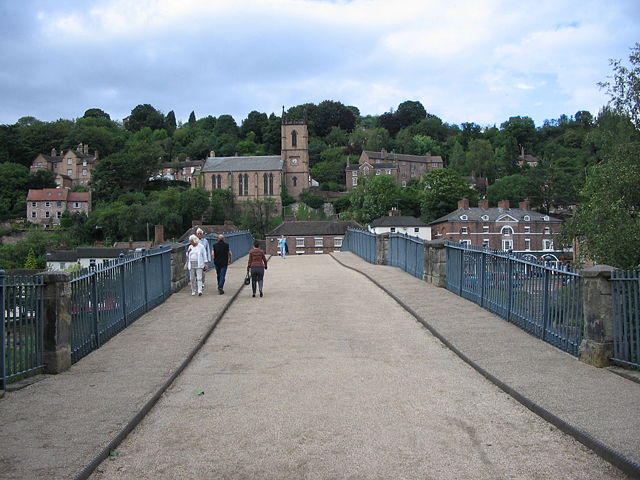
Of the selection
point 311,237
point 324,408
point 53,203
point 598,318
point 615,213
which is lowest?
point 311,237

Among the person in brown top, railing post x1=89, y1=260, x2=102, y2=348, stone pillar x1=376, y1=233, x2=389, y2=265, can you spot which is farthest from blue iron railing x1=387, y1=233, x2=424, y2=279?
railing post x1=89, y1=260, x2=102, y2=348

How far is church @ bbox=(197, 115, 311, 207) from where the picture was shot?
118m

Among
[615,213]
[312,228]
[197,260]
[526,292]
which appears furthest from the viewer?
[312,228]

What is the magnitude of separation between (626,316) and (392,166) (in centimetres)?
11979

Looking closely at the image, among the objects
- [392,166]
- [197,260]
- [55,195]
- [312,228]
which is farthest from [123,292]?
[392,166]

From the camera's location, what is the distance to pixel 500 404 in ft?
25.3

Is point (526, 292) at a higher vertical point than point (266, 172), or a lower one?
lower

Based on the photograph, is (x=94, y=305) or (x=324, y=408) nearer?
(x=324, y=408)

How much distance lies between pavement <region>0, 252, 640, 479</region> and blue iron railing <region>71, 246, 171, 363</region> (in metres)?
0.28

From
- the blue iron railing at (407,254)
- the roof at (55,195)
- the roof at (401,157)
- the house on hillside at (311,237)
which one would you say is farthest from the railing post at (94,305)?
the roof at (401,157)

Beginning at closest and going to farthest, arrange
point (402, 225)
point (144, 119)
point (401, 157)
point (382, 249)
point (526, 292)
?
point (526, 292), point (382, 249), point (402, 225), point (401, 157), point (144, 119)

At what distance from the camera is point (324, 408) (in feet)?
24.4

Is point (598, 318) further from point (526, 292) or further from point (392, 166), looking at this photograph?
point (392, 166)

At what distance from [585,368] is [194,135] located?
156120 millimetres
